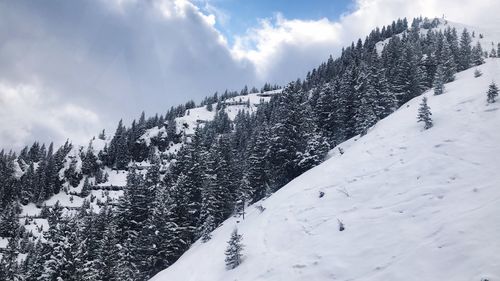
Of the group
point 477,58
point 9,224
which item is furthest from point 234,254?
point 9,224

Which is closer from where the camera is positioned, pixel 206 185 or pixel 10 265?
pixel 206 185

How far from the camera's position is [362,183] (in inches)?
961

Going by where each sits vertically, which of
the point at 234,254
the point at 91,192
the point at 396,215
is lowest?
the point at 234,254

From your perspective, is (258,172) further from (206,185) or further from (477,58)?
(477,58)

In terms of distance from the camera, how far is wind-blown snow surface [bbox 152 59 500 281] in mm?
15023

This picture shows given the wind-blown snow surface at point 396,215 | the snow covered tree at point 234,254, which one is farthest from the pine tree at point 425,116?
the snow covered tree at point 234,254

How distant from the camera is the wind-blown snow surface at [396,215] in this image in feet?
49.3

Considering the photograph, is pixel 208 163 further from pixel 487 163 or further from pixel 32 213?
pixel 32 213

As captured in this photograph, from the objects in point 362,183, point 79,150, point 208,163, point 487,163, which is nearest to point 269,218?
point 362,183

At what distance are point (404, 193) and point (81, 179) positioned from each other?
150505mm

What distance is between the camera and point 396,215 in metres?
19.2

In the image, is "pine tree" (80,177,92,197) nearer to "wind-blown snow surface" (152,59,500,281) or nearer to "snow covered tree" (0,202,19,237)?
"snow covered tree" (0,202,19,237)

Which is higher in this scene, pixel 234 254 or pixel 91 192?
pixel 91 192

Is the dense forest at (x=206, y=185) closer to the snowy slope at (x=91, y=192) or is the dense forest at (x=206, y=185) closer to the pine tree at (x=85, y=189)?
the snowy slope at (x=91, y=192)
